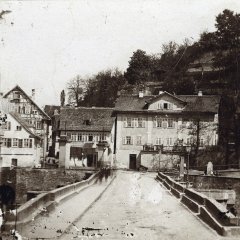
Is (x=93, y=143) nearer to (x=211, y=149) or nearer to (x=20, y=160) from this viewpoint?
(x=20, y=160)

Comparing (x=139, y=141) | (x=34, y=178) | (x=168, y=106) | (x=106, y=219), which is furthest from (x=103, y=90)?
(x=106, y=219)

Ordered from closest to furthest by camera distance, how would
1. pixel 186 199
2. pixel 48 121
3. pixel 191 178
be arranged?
pixel 186 199
pixel 191 178
pixel 48 121

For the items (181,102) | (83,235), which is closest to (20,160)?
(181,102)

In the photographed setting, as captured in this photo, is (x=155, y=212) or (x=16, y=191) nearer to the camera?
(x=155, y=212)

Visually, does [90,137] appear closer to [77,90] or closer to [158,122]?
[158,122]

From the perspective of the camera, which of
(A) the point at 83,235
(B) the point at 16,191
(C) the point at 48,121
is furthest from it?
(C) the point at 48,121

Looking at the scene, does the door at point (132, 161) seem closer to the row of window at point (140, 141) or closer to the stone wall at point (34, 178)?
the row of window at point (140, 141)
